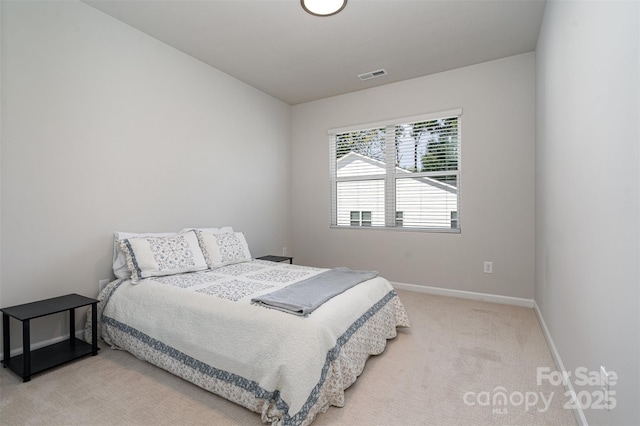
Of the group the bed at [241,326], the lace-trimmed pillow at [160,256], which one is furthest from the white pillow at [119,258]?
the lace-trimmed pillow at [160,256]

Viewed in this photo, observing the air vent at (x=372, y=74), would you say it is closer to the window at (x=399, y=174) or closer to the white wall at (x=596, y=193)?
the window at (x=399, y=174)

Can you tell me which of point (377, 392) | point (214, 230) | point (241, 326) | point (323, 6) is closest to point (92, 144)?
point (214, 230)

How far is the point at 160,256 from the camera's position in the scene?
105 inches

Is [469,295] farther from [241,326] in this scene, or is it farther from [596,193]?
[241,326]

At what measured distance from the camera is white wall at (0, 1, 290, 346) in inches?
88.7

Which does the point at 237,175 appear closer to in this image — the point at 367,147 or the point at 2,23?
the point at 367,147

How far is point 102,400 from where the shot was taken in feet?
5.97

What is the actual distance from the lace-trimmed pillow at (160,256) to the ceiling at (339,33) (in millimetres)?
1931

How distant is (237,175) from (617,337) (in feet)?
12.2

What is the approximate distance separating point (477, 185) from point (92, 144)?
3867mm

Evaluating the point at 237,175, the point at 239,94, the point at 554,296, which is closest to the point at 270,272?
the point at 237,175

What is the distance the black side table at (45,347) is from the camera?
1972 mm

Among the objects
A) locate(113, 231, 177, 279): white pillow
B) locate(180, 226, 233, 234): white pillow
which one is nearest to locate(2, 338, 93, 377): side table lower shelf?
locate(113, 231, 177, 279): white pillow

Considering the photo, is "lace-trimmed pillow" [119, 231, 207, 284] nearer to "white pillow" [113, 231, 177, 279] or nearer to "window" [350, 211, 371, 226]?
"white pillow" [113, 231, 177, 279]
